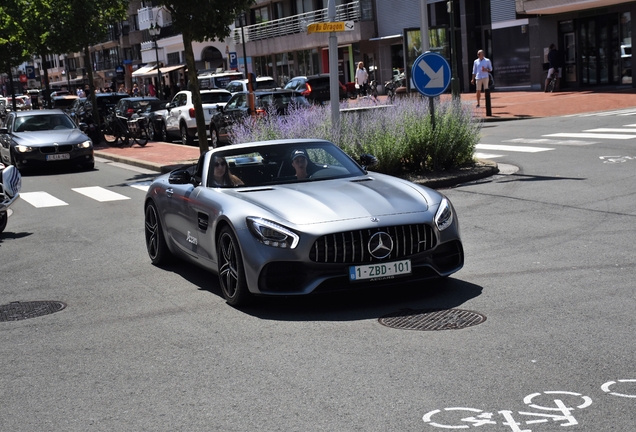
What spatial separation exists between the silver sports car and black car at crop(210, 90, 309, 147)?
18.1m

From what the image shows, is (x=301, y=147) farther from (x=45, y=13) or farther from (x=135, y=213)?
(x=45, y=13)

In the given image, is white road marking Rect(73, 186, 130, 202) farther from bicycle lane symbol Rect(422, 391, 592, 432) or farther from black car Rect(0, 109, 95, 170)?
bicycle lane symbol Rect(422, 391, 592, 432)

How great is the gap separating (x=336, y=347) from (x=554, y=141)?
52.2ft

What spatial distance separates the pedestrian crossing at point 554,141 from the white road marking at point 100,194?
706 cm

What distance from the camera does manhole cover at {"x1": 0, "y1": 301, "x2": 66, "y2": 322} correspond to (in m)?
8.02

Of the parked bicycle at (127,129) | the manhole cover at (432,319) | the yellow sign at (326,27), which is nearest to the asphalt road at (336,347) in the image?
the manhole cover at (432,319)

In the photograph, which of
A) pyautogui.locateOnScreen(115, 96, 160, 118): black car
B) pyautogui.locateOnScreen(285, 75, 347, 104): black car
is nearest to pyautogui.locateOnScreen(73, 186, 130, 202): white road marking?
pyautogui.locateOnScreen(115, 96, 160, 118): black car

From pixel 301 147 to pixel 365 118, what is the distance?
804cm

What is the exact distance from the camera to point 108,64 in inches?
4348

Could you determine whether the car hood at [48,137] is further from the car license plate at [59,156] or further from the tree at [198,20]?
the tree at [198,20]

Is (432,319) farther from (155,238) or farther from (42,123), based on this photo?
(42,123)

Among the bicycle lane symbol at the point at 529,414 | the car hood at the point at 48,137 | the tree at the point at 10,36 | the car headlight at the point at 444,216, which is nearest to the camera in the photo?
the bicycle lane symbol at the point at 529,414

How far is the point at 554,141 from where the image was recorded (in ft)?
69.9

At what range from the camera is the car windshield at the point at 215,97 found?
A: 31609 mm
